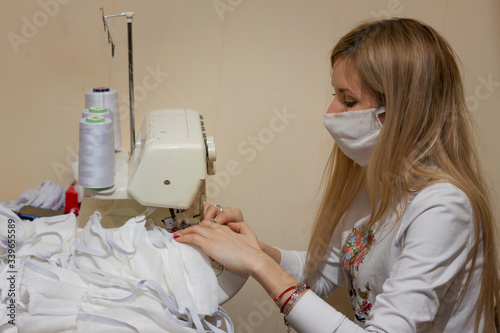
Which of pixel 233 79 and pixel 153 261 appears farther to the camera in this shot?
pixel 233 79

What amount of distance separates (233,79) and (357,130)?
94cm

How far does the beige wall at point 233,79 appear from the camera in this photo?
82.0 inches

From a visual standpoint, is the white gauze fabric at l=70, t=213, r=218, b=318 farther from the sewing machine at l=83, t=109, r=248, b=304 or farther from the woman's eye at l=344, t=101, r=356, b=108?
the woman's eye at l=344, t=101, r=356, b=108

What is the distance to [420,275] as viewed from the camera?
1189mm

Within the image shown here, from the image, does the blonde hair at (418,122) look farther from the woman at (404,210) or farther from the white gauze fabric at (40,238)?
the white gauze fabric at (40,238)

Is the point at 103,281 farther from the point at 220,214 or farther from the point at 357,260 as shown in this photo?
the point at 357,260

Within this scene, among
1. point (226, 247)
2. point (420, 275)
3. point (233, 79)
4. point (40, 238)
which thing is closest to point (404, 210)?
point (420, 275)

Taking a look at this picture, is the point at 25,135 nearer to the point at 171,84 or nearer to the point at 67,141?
the point at 67,141

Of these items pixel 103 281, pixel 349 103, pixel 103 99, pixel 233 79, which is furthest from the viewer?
pixel 233 79

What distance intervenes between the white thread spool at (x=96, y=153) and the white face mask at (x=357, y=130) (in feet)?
1.95

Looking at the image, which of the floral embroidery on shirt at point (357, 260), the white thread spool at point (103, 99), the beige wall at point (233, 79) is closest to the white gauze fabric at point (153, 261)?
the floral embroidery on shirt at point (357, 260)

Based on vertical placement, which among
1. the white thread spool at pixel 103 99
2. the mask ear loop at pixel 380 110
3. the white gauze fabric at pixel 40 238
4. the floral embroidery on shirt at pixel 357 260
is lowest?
the floral embroidery on shirt at pixel 357 260

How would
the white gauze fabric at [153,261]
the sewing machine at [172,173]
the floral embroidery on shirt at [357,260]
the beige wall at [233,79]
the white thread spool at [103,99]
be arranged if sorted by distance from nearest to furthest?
the white gauze fabric at [153,261] → the sewing machine at [172,173] → the floral embroidery on shirt at [357,260] → the white thread spool at [103,99] → the beige wall at [233,79]

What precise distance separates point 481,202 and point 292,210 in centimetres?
116
